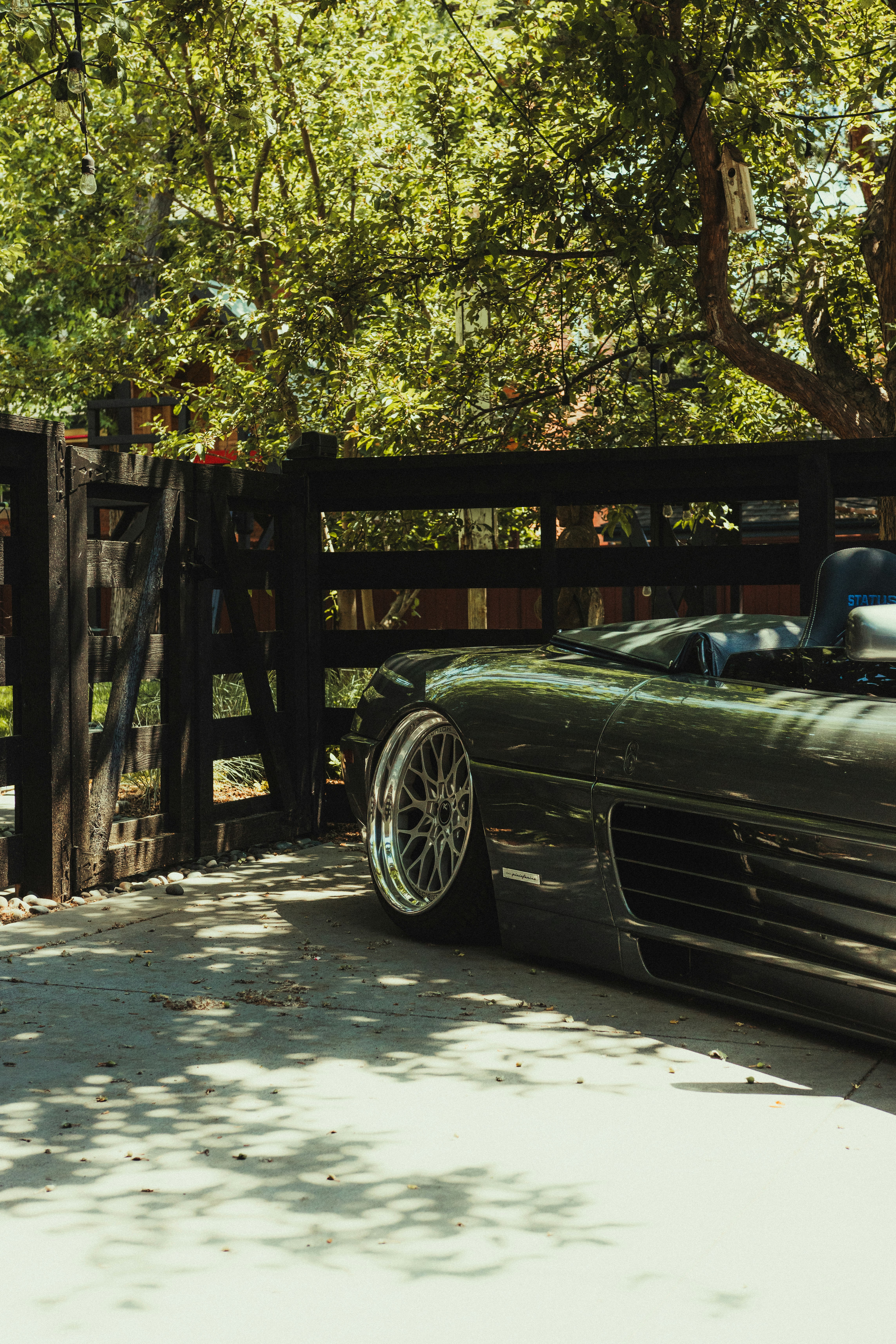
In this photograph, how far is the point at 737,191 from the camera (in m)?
8.27

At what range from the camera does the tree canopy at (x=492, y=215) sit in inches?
328

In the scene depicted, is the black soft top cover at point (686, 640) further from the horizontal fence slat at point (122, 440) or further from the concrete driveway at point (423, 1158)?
the horizontal fence slat at point (122, 440)

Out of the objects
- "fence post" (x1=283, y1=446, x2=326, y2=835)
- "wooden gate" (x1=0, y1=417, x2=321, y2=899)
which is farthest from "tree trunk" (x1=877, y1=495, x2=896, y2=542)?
"wooden gate" (x1=0, y1=417, x2=321, y2=899)

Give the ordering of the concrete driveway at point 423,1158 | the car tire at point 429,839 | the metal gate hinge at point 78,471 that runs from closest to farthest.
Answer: the concrete driveway at point 423,1158 → the car tire at point 429,839 → the metal gate hinge at point 78,471

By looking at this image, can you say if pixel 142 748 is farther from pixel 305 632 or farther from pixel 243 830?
pixel 305 632

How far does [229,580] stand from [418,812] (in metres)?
1.95

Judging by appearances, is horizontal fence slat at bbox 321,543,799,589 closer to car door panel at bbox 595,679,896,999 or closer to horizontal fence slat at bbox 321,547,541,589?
horizontal fence slat at bbox 321,547,541,589

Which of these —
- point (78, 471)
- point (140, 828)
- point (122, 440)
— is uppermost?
point (122, 440)

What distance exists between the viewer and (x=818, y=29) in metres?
8.80

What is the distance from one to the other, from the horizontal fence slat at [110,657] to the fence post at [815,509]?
2908 millimetres

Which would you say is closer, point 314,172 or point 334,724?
point 334,724

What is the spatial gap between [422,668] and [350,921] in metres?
0.99

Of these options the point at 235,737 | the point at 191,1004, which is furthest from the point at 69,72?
the point at 191,1004

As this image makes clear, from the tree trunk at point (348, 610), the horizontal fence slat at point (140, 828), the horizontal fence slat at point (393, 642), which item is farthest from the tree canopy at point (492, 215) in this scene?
the horizontal fence slat at point (140, 828)
